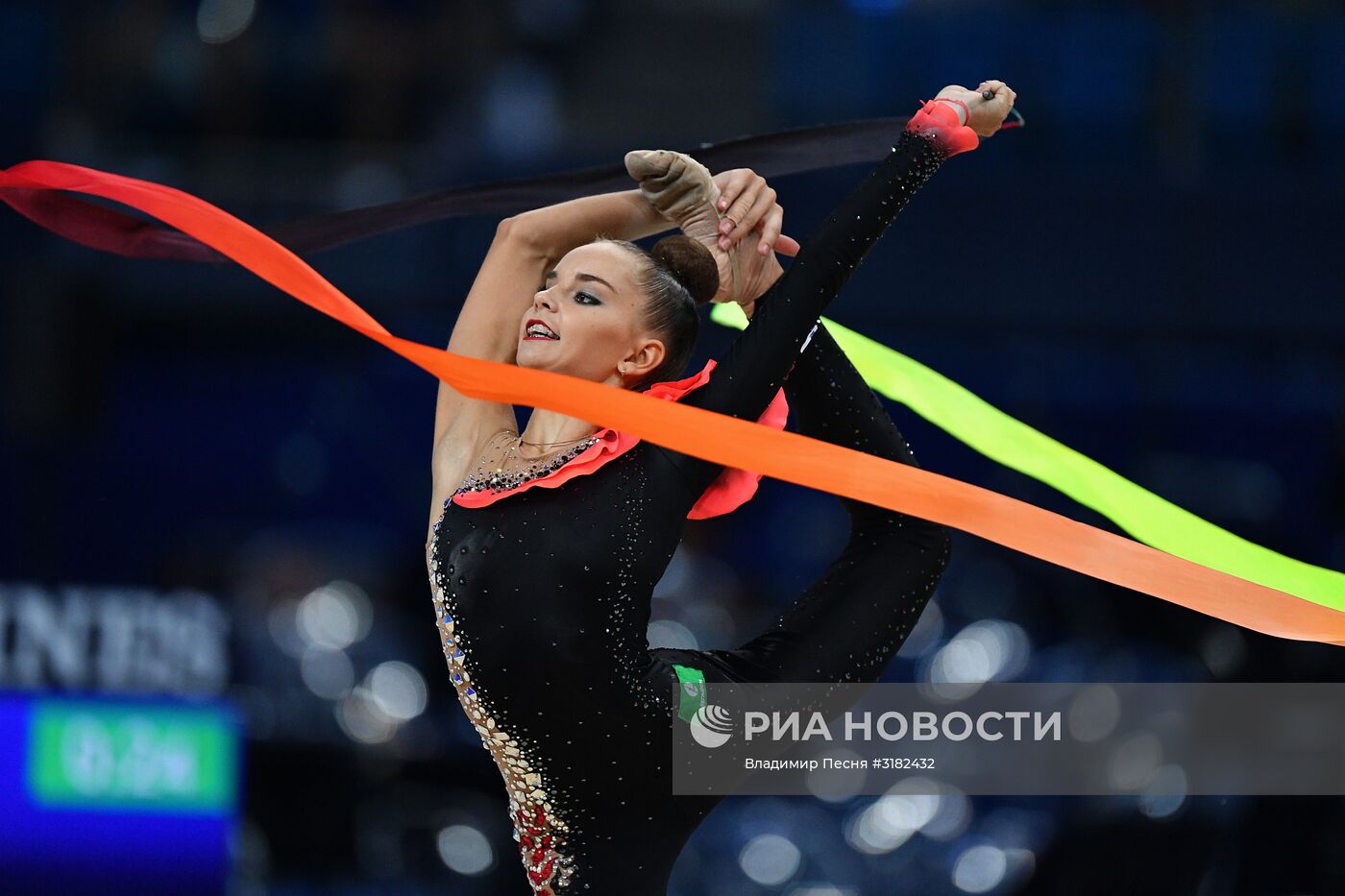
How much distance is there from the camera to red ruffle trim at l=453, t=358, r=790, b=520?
1.95 metres

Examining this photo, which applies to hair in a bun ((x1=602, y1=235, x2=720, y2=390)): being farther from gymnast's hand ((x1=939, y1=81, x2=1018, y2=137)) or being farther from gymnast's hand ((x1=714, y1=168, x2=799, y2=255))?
gymnast's hand ((x1=939, y1=81, x2=1018, y2=137))

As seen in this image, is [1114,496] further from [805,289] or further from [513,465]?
[513,465]

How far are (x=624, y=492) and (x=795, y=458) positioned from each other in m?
0.21

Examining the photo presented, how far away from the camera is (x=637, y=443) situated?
78.3 inches

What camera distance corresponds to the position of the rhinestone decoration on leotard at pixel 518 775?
77.2 inches

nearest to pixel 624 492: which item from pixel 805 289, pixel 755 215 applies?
pixel 805 289

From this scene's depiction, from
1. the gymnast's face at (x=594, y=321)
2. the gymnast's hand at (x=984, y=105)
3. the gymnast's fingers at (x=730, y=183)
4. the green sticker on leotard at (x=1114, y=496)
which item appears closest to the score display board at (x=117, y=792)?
the green sticker on leotard at (x=1114, y=496)

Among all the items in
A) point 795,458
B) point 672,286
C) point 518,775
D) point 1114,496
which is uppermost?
point 672,286

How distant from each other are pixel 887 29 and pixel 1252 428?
7.08 ft

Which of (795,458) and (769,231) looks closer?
(795,458)

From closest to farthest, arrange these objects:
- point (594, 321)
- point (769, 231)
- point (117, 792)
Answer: point (594, 321) < point (769, 231) < point (117, 792)

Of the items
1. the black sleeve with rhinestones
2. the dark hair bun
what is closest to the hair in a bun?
the dark hair bun

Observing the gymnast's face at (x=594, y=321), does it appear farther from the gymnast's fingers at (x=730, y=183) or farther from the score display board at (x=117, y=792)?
the score display board at (x=117, y=792)

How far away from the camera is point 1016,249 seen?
5520mm
